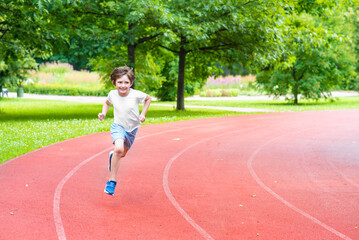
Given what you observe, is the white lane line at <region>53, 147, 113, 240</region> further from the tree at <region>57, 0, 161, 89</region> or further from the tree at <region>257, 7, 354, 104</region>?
the tree at <region>257, 7, 354, 104</region>

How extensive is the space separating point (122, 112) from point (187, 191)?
1441mm

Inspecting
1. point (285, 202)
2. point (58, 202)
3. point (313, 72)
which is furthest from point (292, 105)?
point (58, 202)

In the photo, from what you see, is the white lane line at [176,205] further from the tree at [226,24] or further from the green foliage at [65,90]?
the green foliage at [65,90]

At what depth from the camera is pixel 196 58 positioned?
24.6 metres

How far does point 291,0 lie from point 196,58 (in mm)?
5676

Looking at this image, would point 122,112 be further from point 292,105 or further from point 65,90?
point 65,90

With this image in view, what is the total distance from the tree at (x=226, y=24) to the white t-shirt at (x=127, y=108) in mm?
11140

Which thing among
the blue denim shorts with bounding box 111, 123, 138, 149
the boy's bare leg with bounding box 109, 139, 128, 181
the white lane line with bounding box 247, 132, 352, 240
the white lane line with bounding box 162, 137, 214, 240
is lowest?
the white lane line with bounding box 162, 137, 214, 240

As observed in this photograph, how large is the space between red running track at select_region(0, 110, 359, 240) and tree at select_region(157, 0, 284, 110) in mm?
7004

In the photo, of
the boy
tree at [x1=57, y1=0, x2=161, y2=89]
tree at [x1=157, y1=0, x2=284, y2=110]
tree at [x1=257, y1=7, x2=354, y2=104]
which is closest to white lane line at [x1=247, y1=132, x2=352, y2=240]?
the boy

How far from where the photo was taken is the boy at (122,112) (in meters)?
5.96

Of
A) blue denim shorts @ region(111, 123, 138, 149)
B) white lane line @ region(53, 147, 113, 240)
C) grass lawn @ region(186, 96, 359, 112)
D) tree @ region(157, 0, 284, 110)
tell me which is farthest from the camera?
grass lawn @ region(186, 96, 359, 112)

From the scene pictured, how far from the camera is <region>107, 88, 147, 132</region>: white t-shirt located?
6035 millimetres

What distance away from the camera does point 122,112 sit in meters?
6.07
